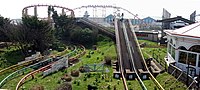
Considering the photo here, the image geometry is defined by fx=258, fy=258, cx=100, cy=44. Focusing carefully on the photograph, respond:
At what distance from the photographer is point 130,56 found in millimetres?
30906

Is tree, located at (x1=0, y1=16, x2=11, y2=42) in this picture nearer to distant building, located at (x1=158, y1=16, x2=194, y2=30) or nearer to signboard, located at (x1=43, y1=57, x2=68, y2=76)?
signboard, located at (x1=43, y1=57, x2=68, y2=76)

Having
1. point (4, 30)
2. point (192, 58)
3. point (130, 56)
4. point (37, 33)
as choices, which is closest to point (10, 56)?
point (37, 33)

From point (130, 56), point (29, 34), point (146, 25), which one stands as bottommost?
point (130, 56)

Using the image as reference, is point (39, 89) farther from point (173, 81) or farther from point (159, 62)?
point (159, 62)

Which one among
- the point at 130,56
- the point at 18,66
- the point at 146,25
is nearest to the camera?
the point at 18,66

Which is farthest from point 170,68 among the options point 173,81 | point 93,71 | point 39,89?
point 39,89

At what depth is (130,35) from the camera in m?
39.9

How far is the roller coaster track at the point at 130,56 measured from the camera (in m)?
25.5

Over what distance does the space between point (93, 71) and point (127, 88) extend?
239 inches

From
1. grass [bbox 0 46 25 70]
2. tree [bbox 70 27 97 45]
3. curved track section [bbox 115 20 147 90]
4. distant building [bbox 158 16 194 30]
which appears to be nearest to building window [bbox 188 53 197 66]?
curved track section [bbox 115 20 147 90]

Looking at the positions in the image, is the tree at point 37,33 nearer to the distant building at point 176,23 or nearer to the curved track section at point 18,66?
the curved track section at point 18,66

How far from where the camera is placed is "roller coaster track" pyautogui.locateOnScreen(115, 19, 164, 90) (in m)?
25.5

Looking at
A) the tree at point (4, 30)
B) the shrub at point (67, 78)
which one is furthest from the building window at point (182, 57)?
the tree at point (4, 30)

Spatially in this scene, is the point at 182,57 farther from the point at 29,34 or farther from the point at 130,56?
the point at 29,34
